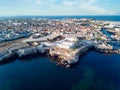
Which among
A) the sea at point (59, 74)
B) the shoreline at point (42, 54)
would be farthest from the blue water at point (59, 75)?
the shoreline at point (42, 54)

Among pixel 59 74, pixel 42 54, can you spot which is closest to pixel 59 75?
pixel 59 74

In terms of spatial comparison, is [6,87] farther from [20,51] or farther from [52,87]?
[20,51]

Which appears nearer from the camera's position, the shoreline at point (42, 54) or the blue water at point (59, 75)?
the blue water at point (59, 75)

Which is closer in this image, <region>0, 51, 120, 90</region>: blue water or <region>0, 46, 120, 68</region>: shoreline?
<region>0, 51, 120, 90</region>: blue water

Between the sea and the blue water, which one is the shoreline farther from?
the blue water

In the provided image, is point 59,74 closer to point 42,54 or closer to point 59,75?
point 59,75

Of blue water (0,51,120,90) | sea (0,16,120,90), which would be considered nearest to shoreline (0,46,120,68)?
sea (0,16,120,90)

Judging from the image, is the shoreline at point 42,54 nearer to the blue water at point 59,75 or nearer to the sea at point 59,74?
the sea at point 59,74

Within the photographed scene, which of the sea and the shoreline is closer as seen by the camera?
the sea
